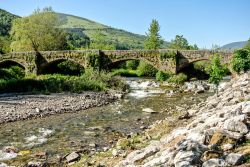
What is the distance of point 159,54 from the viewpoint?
73000 mm

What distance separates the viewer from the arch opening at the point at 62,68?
8125 centimetres

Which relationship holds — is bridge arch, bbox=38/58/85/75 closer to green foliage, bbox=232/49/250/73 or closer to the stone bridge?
the stone bridge

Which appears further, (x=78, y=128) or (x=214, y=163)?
(x=78, y=128)

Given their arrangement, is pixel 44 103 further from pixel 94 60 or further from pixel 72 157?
pixel 94 60

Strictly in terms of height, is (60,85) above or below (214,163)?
below

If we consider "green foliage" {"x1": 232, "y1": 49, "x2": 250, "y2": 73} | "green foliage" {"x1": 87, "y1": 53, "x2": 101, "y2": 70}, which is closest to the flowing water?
"green foliage" {"x1": 232, "y1": 49, "x2": 250, "y2": 73}

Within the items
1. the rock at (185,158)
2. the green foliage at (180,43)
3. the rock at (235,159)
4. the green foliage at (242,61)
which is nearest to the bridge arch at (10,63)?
the green foliage at (242,61)

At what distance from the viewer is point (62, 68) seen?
8419 cm

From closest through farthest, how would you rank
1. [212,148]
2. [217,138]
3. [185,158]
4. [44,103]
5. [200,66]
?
[185,158], [212,148], [217,138], [44,103], [200,66]

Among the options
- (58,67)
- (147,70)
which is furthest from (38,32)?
(147,70)

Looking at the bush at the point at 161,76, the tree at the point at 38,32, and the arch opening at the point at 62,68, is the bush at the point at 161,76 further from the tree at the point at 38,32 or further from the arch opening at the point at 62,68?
the tree at the point at 38,32

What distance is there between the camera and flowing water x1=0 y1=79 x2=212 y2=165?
71.5 ft

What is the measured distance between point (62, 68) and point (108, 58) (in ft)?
44.9

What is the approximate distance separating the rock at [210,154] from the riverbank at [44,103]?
Result: 19.8 metres
